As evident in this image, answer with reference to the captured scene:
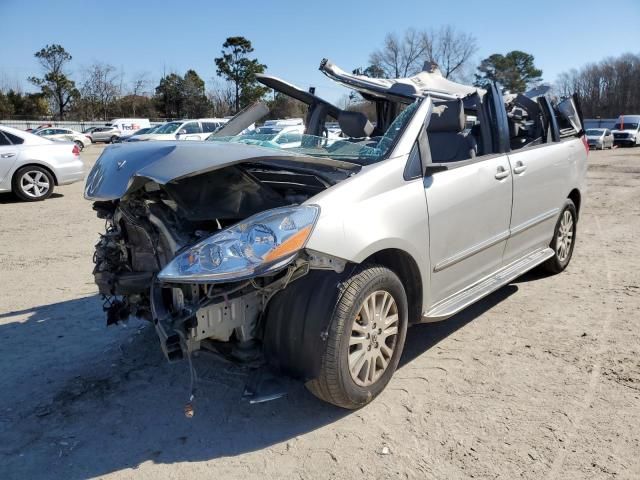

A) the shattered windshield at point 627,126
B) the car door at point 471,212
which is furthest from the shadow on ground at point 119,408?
the shattered windshield at point 627,126

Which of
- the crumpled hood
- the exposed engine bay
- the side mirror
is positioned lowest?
the exposed engine bay

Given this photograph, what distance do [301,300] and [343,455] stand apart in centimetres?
79

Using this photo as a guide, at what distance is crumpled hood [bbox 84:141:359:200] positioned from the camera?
2.68m

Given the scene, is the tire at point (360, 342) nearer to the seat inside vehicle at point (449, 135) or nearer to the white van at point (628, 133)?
the seat inside vehicle at point (449, 135)

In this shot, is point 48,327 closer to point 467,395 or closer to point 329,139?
point 329,139

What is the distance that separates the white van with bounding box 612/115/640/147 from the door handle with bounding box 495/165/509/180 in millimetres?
36405

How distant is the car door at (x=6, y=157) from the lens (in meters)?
10.4

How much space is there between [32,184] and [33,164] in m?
0.42

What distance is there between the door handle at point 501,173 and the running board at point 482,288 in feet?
2.46

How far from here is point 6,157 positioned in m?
10.4

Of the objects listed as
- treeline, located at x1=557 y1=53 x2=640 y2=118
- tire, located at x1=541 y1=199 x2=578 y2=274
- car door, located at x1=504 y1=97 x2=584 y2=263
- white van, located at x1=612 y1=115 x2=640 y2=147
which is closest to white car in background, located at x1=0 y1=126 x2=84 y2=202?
car door, located at x1=504 y1=97 x2=584 y2=263

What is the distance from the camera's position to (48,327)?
425 cm

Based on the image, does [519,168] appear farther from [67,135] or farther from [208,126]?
[67,135]

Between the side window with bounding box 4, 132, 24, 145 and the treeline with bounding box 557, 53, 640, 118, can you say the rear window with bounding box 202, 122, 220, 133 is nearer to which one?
the side window with bounding box 4, 132, 24, 145
